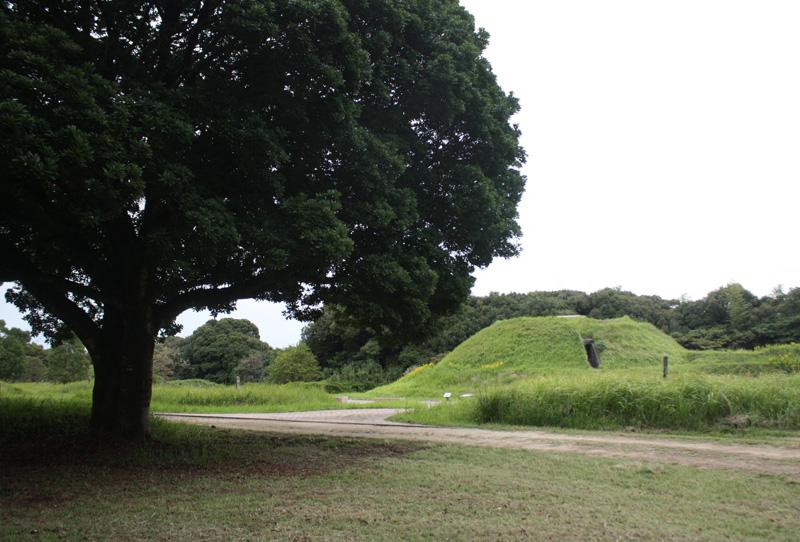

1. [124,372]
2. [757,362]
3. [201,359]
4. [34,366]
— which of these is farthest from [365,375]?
[124,372]

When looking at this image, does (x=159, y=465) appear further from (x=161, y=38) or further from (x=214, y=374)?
(x=214, y=374)

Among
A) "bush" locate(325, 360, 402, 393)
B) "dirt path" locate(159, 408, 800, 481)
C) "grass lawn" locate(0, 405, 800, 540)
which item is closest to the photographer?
"grass lawn" locate(0, 405, 800, 540)

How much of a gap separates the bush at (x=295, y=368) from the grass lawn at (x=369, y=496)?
4100 cm

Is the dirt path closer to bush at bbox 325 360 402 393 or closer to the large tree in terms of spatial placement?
the large tree

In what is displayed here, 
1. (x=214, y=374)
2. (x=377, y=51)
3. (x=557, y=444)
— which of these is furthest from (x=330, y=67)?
(x=214, y=374)

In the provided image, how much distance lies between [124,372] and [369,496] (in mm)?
5439

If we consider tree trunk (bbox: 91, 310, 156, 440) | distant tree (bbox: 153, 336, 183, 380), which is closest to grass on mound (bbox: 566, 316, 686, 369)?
Result: tree trunk (bbox: 91, 310, 156, 440)

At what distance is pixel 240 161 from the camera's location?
313 inches

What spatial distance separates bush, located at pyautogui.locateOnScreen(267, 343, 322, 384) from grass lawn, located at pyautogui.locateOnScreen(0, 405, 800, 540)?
41002 millimetres

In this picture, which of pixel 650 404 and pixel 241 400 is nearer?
pixel 650 404

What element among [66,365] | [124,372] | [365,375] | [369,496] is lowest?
[365,375]

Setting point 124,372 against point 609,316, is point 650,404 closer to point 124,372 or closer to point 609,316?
point 124,372

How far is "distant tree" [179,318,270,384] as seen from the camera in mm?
58969

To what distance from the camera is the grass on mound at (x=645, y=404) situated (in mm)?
11953
